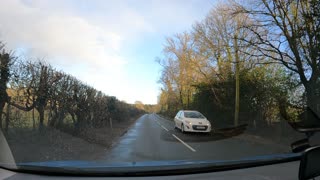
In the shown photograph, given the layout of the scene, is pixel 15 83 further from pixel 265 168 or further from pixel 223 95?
pixel 223 95

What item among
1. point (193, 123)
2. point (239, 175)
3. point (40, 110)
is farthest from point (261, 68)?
point (239, 175)

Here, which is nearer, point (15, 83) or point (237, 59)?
point (15, 83)

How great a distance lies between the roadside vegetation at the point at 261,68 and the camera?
16609mm

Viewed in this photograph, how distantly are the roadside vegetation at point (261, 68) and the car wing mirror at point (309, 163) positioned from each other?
554 inches

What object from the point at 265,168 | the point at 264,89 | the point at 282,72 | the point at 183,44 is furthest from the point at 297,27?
the point at 183,44

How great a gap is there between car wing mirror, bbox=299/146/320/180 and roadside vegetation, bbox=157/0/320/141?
46.2 ft

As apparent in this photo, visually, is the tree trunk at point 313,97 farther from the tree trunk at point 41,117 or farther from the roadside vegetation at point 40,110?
the tree trunk at point 41,117

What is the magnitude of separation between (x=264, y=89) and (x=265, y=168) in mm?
18417

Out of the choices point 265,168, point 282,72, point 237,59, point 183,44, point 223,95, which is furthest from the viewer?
point 183,44

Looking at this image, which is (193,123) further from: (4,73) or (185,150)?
(4,73)

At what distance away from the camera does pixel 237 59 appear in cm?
2331

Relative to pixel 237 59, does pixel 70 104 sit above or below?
below

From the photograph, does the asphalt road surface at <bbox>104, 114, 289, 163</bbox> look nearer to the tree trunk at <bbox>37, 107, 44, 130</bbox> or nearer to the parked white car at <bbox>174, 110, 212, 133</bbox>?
the tree trunk at <bbox>37, 107, 44, 130</bbox>

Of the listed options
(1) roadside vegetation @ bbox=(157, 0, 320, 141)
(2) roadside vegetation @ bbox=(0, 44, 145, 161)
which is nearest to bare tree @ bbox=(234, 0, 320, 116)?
(1) roadside vegetation @ bbox=(157, 0, 320, 141)
